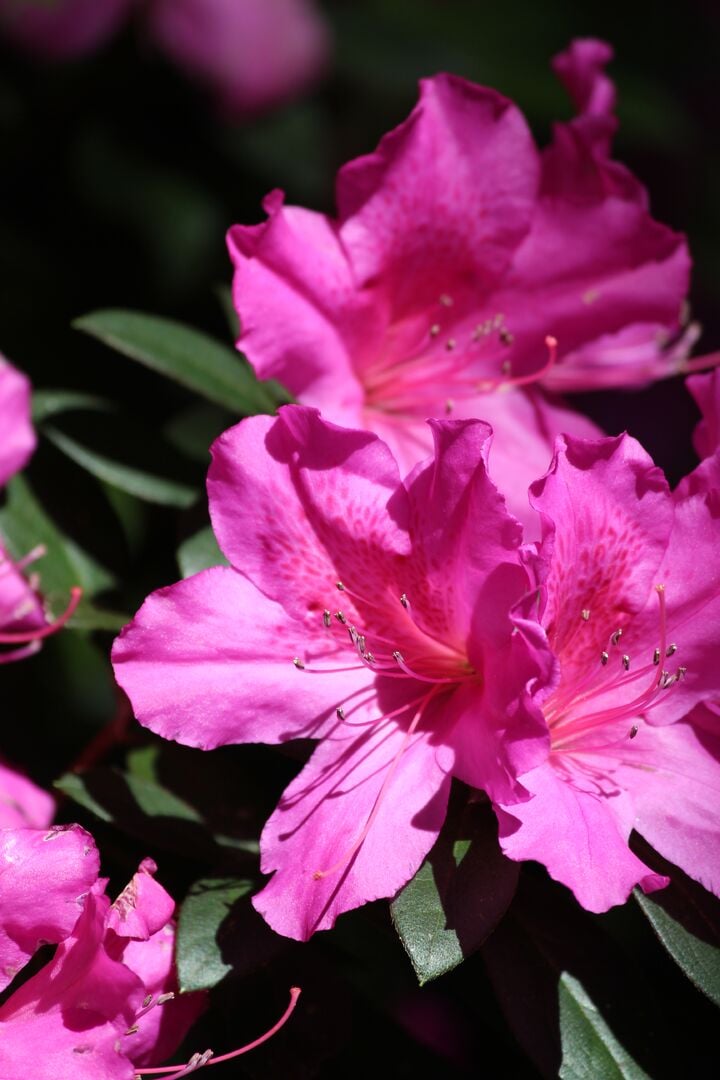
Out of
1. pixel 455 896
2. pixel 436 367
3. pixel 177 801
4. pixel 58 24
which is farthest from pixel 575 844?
pixel 58 24

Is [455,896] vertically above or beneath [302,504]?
beneath

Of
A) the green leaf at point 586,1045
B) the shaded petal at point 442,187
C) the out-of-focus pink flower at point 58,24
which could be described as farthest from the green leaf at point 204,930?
the out-of-focus pink flower at point 58,24

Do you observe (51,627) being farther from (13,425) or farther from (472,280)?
(472,280)

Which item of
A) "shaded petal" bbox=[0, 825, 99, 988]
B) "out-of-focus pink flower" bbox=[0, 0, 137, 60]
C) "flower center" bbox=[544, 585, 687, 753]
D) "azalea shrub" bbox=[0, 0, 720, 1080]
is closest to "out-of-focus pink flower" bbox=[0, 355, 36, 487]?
"azalea shrub" bbox=[0, 0, 720, 1080]

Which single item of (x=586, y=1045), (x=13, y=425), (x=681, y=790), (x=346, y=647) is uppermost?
(x=13, y=425)

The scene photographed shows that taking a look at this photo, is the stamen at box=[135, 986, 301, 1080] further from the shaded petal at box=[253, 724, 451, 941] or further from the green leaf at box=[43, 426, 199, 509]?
the green leaf at box=[43, 426, 199, 509]

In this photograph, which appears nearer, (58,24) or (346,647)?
(346,647)
